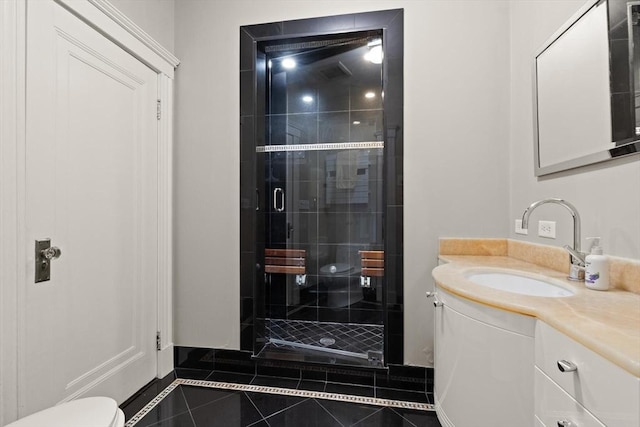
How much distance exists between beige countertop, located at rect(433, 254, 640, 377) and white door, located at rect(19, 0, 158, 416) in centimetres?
175

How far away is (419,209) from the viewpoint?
6.46 feet

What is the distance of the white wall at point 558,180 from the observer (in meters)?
1.12

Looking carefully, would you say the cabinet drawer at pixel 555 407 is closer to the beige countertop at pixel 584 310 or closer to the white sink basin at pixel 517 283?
the beige countertop at pixel 584 310

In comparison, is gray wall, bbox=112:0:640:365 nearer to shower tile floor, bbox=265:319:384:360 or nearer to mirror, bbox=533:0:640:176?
mirror, bbox=533:0:640:176

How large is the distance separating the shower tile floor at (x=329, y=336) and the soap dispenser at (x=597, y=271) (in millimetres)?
1394

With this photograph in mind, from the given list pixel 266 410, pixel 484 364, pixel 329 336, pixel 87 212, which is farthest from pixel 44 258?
pixel 329 336

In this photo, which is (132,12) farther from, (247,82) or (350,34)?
(350,34)

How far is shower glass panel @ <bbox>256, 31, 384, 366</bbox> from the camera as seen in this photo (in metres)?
2.77

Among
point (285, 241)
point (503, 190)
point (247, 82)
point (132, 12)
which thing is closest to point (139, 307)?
point (285, 241)

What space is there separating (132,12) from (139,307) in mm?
1817

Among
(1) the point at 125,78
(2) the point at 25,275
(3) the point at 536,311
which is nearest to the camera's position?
(3) the point at 536,311

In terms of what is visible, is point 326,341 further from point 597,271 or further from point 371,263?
point 597,271

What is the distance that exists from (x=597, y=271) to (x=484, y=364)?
0.54 meters

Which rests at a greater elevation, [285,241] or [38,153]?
[38,153]
